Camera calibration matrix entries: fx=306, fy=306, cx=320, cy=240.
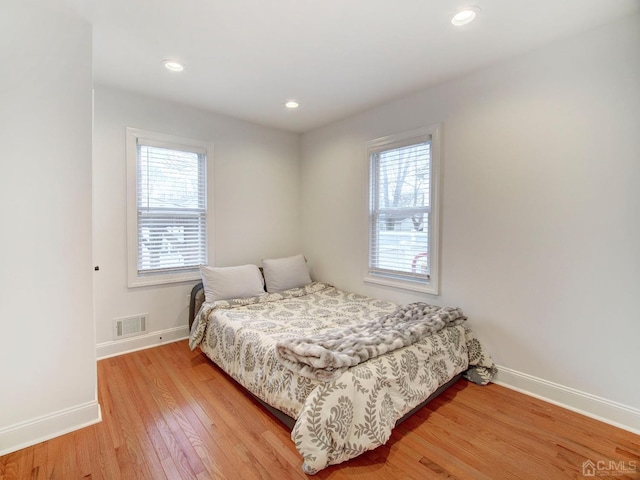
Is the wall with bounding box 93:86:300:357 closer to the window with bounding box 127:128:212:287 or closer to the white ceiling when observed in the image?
the window with bounding box 127:128:212:287

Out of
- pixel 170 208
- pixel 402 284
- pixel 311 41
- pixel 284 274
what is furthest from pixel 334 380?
pixel 170 208

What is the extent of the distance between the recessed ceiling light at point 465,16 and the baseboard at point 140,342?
356cm

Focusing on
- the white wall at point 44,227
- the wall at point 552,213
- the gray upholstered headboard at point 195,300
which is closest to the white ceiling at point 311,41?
the wall at point 552,213

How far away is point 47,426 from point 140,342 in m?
1.27

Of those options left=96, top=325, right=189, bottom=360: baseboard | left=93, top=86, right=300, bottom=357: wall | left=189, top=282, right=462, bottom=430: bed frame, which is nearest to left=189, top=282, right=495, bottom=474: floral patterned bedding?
left=189, top=282, right=462, bottom=430: bed frame

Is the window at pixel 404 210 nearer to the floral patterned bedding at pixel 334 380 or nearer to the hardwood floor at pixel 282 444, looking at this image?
the floral patterned bedding at pixel 334 380

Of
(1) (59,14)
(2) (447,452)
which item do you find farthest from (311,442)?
(1) (59,14)

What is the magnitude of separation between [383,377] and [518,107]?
2172 mm

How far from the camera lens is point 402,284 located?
305 cm

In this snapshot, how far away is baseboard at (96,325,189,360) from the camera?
113 inches

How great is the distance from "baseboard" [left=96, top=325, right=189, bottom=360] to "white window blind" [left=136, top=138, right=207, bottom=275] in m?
0.64

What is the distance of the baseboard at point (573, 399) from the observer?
6.21 ft

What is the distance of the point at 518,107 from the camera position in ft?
7.51

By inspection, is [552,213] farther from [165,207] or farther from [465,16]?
[165,207]
